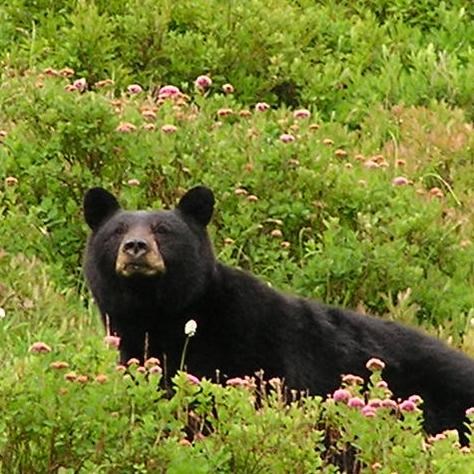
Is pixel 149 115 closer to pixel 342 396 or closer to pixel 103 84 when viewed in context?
pixel 103 84

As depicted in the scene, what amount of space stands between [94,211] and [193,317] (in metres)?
0.78

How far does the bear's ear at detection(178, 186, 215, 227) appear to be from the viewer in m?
10.2

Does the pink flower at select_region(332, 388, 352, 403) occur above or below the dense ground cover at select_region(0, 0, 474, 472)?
above

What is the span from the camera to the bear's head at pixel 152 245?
966 cm

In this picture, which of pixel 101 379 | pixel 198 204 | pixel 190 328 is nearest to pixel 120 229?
pixel 198 204

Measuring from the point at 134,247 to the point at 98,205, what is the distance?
2.41 feet

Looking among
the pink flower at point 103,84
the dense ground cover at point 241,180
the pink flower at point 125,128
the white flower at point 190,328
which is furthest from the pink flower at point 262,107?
the white flower at point 190,328

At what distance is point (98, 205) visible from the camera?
10258mm

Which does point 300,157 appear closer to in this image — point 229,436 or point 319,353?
point 319,353

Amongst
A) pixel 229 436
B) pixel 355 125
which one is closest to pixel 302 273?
pixel 355 125

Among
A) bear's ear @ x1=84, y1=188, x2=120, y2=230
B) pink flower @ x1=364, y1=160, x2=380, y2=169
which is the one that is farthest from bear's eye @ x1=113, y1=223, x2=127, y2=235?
pink flower @ x1=364, y1=160, x2=380, y2=169

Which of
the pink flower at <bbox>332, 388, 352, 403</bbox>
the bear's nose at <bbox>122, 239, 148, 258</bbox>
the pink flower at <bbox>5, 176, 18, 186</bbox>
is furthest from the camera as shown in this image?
the pink flower at <bbox>5, 176, 18, 186</bbox>

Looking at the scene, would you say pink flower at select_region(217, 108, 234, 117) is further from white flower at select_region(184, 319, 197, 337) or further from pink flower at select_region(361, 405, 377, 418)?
pink flower at select_region(361, 405, 377, 418)

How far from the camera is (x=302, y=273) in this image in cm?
1194
